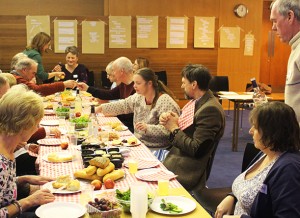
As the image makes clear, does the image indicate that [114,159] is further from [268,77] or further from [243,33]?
[268,77]

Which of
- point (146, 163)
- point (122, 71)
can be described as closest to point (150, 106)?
point (122, 71)

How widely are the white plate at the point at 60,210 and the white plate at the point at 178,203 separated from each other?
337 millimetres

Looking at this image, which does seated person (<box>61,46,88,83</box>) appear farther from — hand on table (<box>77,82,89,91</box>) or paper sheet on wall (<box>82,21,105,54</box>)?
hand on table (<box>77,82,89,91</box>)

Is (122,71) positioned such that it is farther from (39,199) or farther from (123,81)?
(39,199)

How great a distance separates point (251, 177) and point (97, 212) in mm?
813

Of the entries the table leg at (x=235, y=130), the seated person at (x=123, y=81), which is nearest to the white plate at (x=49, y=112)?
the seated person at (x=123, y=81)

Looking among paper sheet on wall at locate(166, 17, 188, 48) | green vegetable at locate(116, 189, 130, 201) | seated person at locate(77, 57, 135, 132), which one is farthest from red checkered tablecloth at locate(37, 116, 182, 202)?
paper sheet on wall at locate(166, 17, 188, 48)

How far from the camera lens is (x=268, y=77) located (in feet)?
36.9

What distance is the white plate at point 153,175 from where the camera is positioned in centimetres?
238

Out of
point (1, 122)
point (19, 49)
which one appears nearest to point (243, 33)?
point (19, 49)

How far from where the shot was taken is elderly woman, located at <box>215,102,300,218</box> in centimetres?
183

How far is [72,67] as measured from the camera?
7340mm

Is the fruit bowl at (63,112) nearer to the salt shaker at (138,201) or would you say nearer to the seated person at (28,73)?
the seated person at (28,73)

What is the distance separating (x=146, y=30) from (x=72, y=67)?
1927 millimetres
